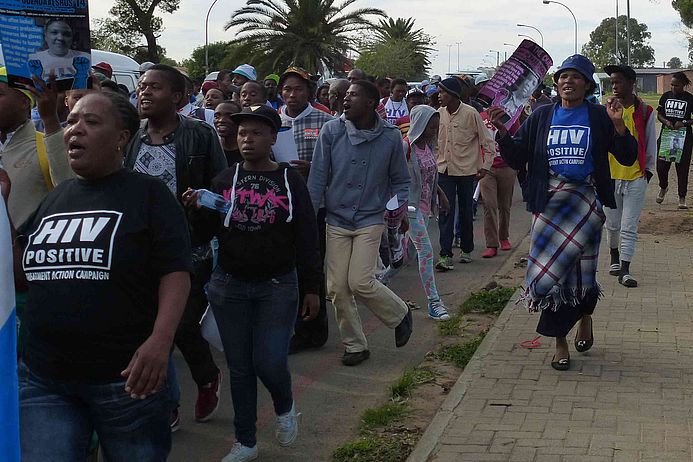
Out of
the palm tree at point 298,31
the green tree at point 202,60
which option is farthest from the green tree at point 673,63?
the palm tree at point 298,31

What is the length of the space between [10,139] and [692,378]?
423 centimetres

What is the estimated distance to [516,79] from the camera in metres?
6.34

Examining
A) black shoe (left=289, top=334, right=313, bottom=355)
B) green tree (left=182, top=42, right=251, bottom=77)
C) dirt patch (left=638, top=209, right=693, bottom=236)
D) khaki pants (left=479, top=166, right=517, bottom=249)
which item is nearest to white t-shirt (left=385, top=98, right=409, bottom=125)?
khaki pants (left=479, top=166, right=517, bottom=249)

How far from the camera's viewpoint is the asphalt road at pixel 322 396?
5465 millimetres

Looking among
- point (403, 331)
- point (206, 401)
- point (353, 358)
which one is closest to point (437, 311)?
point (403, 331)

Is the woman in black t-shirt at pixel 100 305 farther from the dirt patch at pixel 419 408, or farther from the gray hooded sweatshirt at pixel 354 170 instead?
the gray hooded sweatshirt at pixel 354 170

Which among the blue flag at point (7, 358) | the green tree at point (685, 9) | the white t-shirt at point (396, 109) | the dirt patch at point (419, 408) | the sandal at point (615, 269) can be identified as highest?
the green tree at point (685, 9)

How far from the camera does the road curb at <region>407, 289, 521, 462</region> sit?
5.16 m

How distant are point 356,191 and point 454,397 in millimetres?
1611

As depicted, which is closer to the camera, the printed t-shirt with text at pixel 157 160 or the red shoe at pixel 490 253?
the printed t-shirt with text at pixel 157 160

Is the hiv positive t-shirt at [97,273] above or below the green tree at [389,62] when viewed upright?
below

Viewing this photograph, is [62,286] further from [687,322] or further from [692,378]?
[687,322]

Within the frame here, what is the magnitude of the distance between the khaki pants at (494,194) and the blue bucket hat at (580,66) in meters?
4.80

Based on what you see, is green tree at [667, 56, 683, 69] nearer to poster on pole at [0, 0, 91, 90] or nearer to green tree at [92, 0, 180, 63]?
A: green tree at [92, 0, 180, 63]
